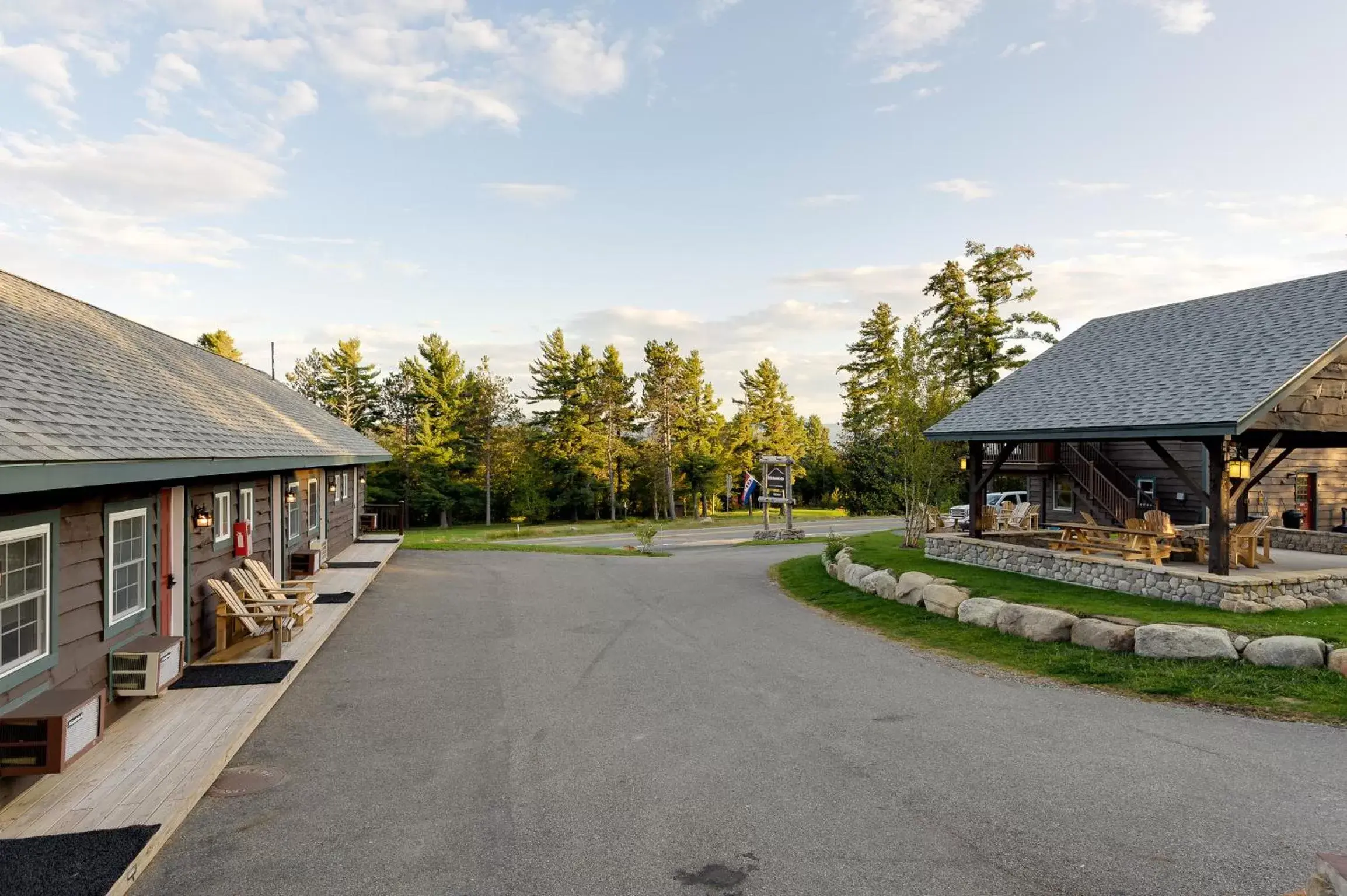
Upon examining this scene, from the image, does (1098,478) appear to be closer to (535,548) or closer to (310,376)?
(535,548)

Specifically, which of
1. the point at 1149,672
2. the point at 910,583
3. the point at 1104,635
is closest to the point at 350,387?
the point at 910,583

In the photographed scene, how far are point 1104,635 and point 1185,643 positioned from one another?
2.98 ft

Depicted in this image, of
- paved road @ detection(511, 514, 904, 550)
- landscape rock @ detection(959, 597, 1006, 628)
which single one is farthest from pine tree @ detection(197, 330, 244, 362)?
landscape rock @ detection(959, 597, 1006, 628)

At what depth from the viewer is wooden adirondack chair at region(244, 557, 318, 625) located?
10.5 meters

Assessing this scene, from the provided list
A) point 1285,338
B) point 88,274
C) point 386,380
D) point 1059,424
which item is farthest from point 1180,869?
point 386,380

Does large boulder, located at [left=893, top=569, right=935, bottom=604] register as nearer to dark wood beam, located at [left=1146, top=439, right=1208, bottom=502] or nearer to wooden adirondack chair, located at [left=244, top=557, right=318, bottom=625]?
dark wood beam, located at [left=1146, top=439, right=1208, bottom=502]

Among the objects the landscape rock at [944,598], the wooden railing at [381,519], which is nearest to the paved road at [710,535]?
the wooden railing at [381,519]

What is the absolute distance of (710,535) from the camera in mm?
33688

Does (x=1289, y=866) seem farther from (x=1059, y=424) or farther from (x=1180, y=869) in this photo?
(x=1059, y=424)

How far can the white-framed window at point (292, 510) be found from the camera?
1420 centimetres

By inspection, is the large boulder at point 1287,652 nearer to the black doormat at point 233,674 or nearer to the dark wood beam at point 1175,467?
the dark wood beam at point 1175,467

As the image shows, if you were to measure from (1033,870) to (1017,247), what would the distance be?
38.8 meters

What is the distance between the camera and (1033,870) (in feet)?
14.5

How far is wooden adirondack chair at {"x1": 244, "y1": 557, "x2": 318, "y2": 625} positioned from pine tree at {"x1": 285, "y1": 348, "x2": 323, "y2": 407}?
153 ft
